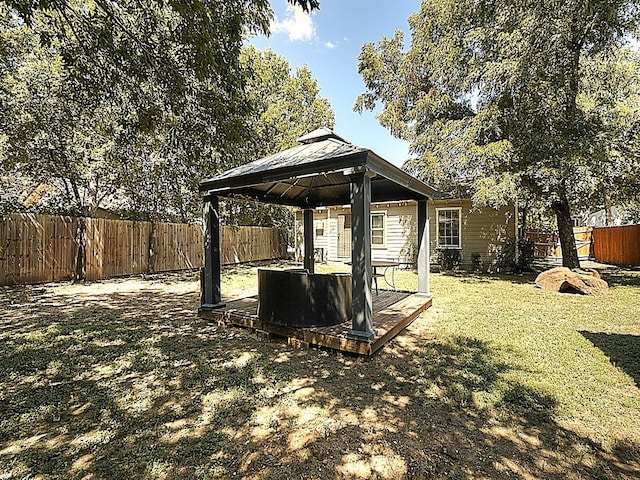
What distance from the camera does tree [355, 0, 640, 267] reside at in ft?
25.8

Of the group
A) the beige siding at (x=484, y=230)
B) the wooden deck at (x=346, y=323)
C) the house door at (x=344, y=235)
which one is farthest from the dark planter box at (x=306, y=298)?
the house door at (x=344, y=235)

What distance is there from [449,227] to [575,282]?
5284 millimetres

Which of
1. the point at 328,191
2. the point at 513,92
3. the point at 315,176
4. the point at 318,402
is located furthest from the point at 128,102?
the point at 513,92

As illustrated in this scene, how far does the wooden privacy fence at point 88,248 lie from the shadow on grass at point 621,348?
482 inches

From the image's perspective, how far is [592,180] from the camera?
769 centimetres

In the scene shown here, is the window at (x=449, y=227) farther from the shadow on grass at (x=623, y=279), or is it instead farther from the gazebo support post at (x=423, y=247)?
the gazebo support post at (x=423, y=247)

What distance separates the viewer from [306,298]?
15.1 feet

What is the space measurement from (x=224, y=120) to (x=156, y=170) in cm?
688

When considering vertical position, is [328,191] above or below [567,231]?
above

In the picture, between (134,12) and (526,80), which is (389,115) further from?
(134,12)

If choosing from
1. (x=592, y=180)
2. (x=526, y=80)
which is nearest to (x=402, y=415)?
(x=592, y=180)

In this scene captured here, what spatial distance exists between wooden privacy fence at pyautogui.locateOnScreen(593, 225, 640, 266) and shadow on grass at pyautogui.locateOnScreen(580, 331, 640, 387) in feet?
39.4

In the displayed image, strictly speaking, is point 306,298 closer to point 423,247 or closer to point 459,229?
point 423,247

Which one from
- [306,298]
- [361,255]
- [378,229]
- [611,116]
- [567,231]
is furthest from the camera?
[378,229]
